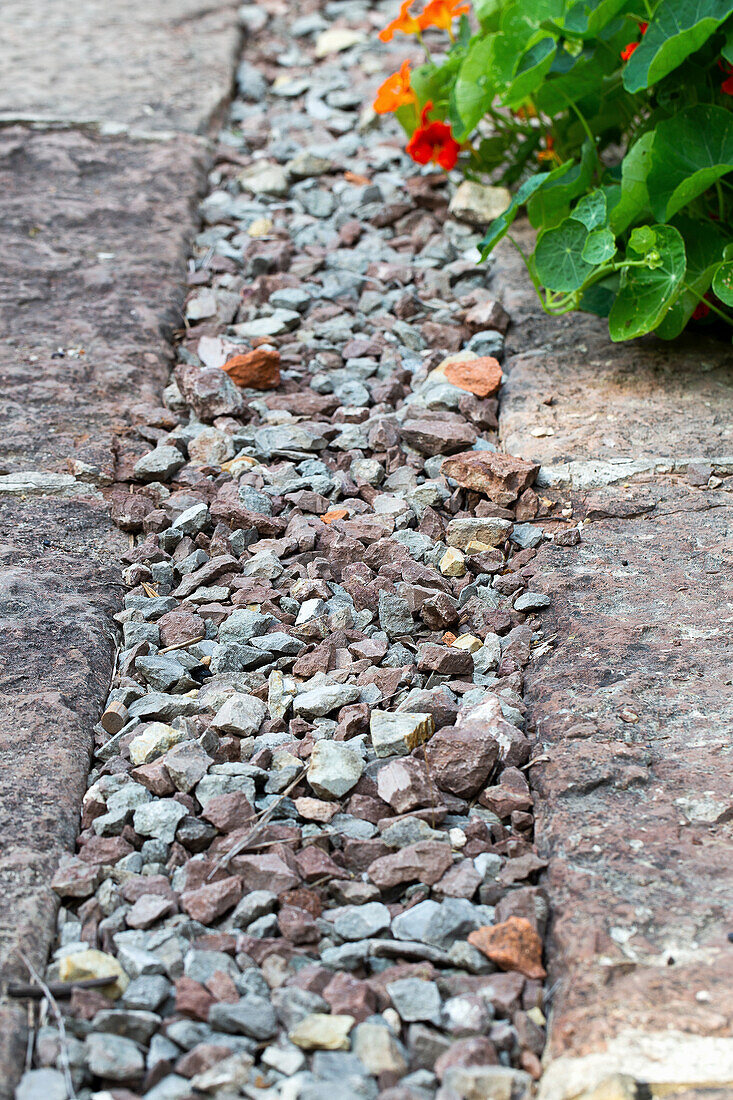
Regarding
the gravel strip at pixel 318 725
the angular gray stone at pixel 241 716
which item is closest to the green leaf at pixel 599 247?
the gravel strip at pixel 318 725

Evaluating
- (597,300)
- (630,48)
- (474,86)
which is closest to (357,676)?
(597,300)

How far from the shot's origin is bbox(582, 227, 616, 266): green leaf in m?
1.84

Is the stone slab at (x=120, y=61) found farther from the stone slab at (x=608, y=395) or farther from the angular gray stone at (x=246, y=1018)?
the angular gray stone at (x=246, y=1018)

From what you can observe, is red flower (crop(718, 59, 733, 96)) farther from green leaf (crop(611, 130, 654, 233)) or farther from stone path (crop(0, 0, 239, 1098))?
stone path (crop(0, 0, 239, 1098))

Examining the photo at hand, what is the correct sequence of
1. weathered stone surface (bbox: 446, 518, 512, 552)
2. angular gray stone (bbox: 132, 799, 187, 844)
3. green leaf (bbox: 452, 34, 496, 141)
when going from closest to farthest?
angular gray stone (bbox: 132, 799, 187, 844) < weathered stone surface (bbox: 446, 518, 512, 552) < green leaf (bbox: 452, 34, 496, 141)

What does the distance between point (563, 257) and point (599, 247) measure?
0.12 m

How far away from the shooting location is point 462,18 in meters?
2.73

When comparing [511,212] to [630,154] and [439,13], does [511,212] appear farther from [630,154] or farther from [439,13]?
[439,13]

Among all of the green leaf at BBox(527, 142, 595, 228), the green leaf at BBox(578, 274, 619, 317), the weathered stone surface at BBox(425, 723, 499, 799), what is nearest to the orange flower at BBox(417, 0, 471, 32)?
the green leaf at BBox(527, 142, 595, 228)

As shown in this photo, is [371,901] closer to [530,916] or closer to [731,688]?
[530,916]

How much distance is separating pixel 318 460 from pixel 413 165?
154 centimetres

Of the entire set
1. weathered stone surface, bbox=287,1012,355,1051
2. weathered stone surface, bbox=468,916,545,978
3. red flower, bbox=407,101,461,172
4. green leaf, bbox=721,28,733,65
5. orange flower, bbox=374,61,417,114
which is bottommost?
weathered stone surface, bbox=287,1012,355,1051

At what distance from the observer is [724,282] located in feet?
6.10

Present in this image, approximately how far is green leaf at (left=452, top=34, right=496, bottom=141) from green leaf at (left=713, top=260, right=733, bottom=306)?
754 mm
